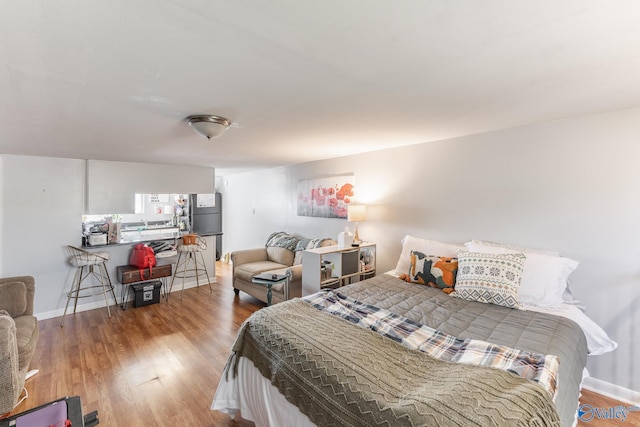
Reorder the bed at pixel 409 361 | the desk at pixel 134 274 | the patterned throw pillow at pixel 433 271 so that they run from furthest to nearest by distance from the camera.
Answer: the desk at pixel 134 274 < the patterned throw pillow at pixel 433 271 < the bed at pixel 409 361

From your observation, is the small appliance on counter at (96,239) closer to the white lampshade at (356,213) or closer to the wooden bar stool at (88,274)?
the wooden bar stool at (88,274)

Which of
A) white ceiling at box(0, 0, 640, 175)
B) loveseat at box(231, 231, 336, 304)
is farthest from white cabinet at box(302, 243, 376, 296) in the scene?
white ceiling at box(0, 0, 640, 175)

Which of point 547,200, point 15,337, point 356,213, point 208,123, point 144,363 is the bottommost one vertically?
point 144,363

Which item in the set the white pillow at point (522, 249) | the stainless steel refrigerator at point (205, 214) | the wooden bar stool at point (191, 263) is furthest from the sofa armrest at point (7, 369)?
the stainless steel refrigerator at point (205, 214)

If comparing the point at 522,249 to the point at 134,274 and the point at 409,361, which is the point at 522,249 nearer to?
the point at 409,361

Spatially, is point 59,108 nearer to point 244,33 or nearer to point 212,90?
point 212,90

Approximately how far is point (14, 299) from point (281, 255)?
9.54 feet

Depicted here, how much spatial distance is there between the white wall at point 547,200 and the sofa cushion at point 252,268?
1.61 metres

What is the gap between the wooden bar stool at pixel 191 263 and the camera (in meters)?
4.47

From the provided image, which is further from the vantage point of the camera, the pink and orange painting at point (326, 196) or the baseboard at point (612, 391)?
the pink and orange painting at point (326, 196)

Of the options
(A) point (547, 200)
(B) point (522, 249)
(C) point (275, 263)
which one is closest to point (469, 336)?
(B) point (522, 249)

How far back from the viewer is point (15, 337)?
189cm

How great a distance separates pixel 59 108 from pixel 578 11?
2732 mm

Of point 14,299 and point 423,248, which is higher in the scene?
point 423,248
